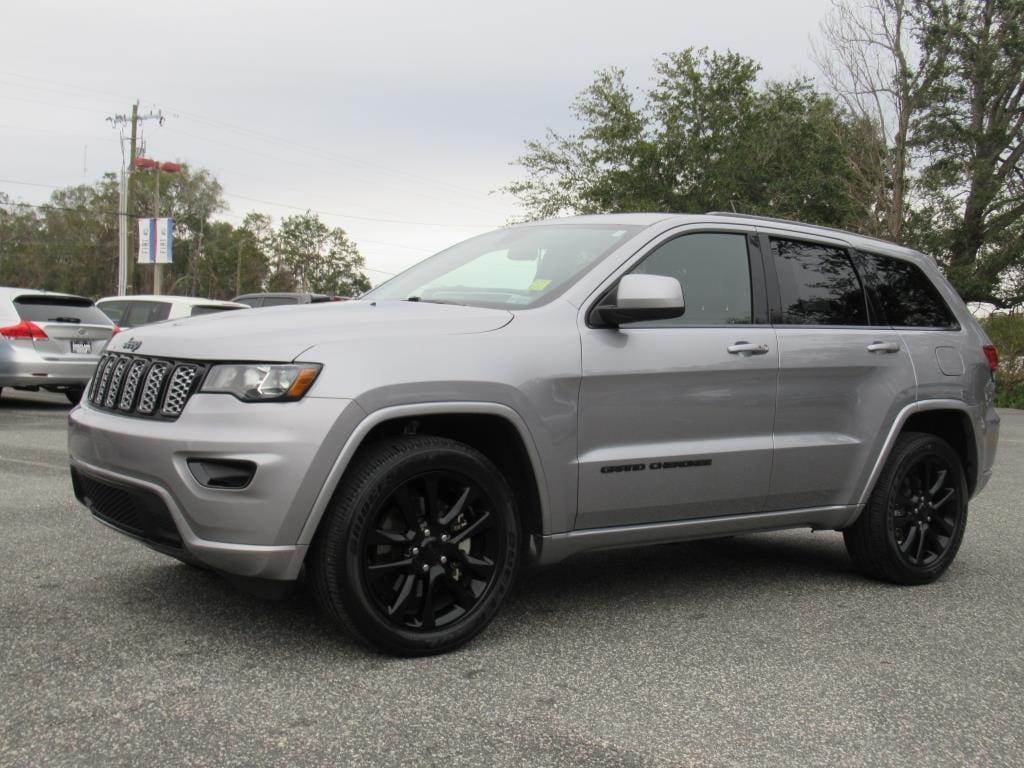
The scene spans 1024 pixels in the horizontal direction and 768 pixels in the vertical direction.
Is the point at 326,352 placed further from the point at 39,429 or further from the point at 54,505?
the point at 39,429

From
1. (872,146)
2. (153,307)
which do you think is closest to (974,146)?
(872,146)

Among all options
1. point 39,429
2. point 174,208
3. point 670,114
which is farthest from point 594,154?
point 174,208

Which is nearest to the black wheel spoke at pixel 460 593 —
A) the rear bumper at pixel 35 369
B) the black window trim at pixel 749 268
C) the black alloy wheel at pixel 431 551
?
the black alloy wheel at pixel 431 551

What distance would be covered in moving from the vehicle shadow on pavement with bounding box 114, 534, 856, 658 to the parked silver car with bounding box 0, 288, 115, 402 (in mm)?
9137

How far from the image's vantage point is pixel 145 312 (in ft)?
55.6

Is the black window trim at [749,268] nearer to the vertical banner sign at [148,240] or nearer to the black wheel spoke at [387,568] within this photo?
the black wheel spoke at [387,568]

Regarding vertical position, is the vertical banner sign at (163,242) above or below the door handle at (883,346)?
above

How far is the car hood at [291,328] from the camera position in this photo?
369cm

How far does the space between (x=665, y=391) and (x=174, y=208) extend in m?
94.0

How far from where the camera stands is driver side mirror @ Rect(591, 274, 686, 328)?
13.6 ft

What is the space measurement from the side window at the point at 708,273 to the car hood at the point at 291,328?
0.85m

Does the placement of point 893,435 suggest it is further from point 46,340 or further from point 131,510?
point 46,340

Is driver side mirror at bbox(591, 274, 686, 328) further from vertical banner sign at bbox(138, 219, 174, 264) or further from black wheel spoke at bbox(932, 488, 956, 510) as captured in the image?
vertical banner sign at bbox(138, 219, 174, 264)

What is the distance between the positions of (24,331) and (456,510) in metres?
11.0
